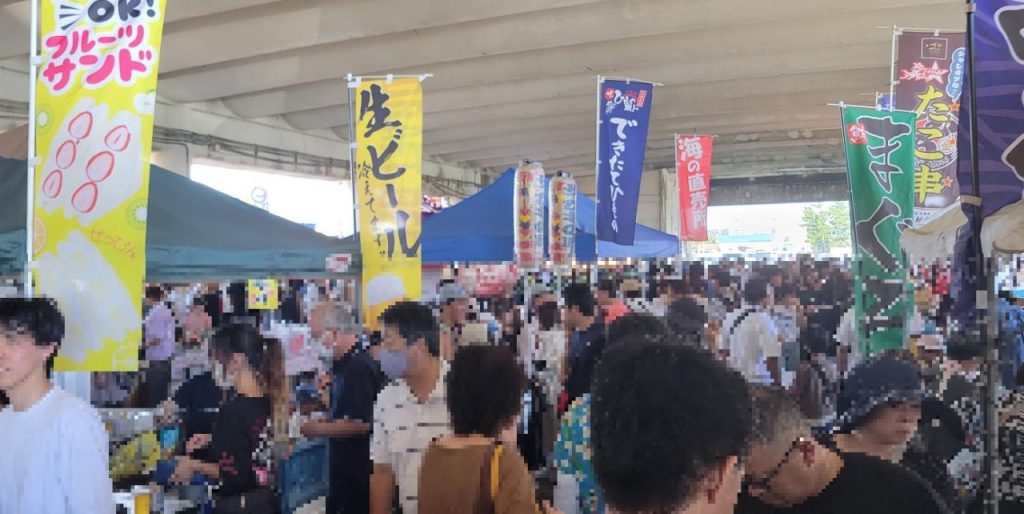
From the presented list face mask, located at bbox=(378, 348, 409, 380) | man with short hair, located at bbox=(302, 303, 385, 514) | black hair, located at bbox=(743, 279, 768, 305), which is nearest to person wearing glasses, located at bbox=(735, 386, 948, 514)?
face mask, located at bbox=(378, 348, 409, 380)

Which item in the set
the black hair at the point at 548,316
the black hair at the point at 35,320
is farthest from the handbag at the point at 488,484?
the black hair at the point at 548,316

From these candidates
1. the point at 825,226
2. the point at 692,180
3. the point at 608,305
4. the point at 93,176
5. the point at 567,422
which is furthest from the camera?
the point at 825,226

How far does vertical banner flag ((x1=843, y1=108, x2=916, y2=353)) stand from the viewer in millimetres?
5969

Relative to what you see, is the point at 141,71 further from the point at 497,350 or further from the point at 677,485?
the point at 677,485

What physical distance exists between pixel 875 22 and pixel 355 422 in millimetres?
9482

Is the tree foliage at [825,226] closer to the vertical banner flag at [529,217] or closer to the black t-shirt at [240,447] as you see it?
the vertical banner flag at [529,217]

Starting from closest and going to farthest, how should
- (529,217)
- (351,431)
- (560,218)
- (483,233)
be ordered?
(351,431) → (529,217) → (560,218) → (483,233)

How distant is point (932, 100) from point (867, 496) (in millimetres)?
7107

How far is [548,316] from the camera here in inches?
249

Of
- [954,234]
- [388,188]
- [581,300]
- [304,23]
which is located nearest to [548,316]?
[581,300]

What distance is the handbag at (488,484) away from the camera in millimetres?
2449

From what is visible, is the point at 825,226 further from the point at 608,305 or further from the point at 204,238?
the point at 204,238

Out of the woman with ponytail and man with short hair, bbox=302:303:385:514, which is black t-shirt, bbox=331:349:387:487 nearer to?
man with short hair, bbox=302:303:385:514

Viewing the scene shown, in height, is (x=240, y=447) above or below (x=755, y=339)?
below
